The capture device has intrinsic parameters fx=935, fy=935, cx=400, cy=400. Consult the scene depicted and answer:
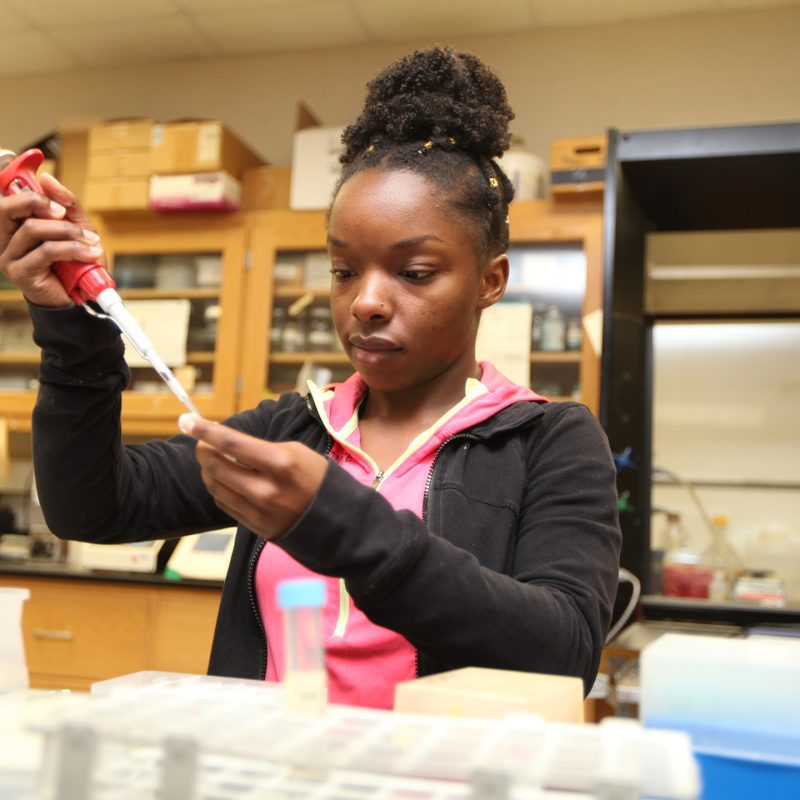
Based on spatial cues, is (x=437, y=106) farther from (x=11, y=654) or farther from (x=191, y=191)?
(x=191, y=191)

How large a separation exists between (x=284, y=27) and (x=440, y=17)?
641mm

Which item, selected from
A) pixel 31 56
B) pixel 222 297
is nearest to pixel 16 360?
pixel 222 297

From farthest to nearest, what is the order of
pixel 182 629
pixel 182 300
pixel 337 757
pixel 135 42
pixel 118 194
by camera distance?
pixel 135 42, pixel 182 300, pixel 118 194, pixel 182 629, pixel 337 757

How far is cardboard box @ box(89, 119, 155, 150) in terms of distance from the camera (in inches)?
135

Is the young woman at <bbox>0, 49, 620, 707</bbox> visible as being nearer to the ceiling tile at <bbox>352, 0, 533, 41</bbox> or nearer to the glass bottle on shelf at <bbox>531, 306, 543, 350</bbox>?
the glass bottle on shelf at <bbox>531, 306, 543, 350</bbox>

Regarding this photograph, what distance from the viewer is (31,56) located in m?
4.11

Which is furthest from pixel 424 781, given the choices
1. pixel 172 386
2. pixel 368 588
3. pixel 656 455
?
pixel 656 455

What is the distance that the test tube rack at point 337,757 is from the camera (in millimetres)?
380

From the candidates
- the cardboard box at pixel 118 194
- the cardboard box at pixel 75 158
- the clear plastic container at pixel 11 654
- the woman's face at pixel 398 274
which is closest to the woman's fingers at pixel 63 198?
the woman's face at pixel 398 274

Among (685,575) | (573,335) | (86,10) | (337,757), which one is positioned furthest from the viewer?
(86,10)

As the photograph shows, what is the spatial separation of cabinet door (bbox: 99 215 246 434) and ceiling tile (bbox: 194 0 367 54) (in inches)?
33.4

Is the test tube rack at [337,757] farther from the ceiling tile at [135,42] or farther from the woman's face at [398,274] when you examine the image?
the ceiling tile at [135,42]

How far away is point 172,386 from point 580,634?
15.5 inches

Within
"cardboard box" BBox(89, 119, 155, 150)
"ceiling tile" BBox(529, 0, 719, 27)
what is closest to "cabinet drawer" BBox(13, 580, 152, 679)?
"cardboard box" BBox(89, 119, 155, 150)
